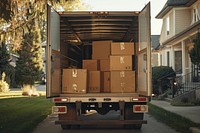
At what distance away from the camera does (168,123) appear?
12.8m

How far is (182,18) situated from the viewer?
29094mm

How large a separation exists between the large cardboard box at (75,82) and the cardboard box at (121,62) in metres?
0.84

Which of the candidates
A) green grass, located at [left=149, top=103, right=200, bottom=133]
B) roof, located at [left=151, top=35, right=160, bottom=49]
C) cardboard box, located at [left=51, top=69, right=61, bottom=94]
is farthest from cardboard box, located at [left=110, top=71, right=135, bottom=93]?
roof, located at [left=151, top=35, right=160, bottom=49]

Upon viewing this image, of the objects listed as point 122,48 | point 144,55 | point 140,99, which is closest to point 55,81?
point 122,48

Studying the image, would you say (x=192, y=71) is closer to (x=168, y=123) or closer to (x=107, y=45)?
(x=168, y=123)

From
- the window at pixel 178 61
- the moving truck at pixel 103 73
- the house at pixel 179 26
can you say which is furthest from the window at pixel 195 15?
the moving truck at pixel 103 73

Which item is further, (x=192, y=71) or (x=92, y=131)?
(x=192, y=71)

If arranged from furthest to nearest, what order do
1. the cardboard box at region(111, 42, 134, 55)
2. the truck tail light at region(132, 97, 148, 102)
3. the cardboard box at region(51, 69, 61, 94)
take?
the cardboard box at region(111, 42, 134, 55), the cardboard box at region(51, 69, 61, 94), the truck tail light at region(132, 97, 148, 102)

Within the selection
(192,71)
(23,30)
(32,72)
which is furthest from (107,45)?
(32,72)

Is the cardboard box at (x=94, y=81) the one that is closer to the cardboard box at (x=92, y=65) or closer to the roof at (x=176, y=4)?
the cardboard box at (x=92, y=65)

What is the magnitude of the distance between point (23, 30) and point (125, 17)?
11.2 m

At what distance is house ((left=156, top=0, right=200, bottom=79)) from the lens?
86.3 feet

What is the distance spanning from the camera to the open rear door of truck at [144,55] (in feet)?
33.1

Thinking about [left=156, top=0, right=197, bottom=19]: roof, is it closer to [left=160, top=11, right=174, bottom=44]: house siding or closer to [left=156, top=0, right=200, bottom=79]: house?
[left=156, top=0, right=200, bottom=79]: house
